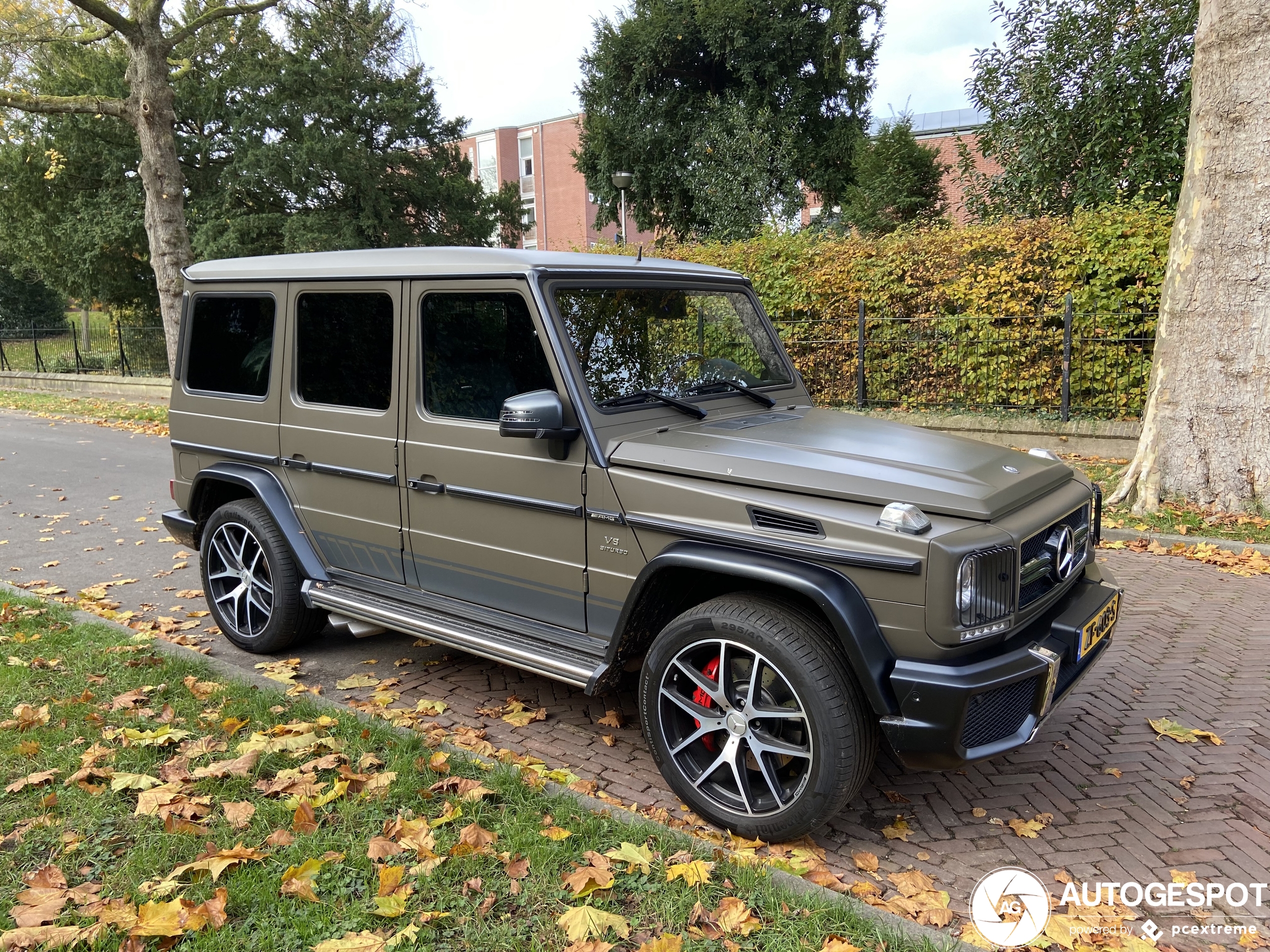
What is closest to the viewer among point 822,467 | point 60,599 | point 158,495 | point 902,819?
point 822,467

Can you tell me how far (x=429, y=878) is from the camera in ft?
9.50

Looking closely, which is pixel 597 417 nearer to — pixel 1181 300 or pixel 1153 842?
pixel 1153 842

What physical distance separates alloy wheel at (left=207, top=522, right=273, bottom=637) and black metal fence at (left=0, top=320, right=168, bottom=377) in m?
17.1

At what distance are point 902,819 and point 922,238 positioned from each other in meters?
10.5

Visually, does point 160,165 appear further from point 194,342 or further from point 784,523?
point 784,523

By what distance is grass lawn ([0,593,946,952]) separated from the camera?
8.75 feet

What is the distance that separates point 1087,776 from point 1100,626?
713 millimetres

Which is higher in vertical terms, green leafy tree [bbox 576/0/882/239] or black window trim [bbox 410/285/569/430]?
green leafy tree [bbox 576/0/882/239]

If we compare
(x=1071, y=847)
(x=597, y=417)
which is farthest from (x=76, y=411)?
(x=1071, y=847)

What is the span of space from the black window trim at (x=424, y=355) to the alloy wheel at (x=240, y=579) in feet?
4.83

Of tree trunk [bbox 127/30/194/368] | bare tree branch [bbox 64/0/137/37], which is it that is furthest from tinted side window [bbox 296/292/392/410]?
bare tree branch [bbox 64/0/137/37]

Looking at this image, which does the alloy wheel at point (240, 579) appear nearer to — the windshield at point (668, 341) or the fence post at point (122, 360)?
the windshield at point (668, 341)

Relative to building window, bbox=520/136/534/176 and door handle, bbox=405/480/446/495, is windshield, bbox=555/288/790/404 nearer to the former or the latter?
door handle, bbox=405/480/446/495

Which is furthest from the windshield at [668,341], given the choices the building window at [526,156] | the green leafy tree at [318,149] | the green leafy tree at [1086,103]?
the building window at [526,156]
